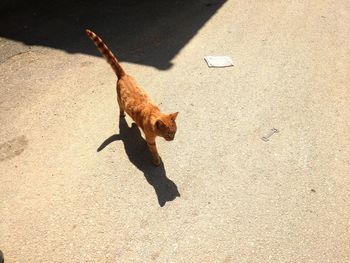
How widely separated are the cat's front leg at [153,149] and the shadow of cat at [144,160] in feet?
0.26

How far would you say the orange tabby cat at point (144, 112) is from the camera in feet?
14.3

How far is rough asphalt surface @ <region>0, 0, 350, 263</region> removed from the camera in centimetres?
439

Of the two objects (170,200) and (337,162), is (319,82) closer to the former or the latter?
(337,162)

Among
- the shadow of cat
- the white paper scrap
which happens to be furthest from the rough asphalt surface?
the white paper scrap

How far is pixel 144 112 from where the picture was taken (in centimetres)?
471

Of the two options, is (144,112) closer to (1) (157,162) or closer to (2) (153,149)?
(2) (153,149)

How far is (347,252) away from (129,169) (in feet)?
10.1

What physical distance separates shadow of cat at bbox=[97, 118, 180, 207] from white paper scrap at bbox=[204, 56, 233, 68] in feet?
7.54

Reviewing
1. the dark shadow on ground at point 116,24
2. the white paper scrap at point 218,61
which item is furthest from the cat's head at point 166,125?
the white paper scrap at point 218,61

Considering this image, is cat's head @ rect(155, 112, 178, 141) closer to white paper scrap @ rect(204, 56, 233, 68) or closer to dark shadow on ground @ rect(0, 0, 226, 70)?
dark shadow on ground @ rect(0, 0, 226, 70)

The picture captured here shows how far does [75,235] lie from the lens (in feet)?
14.4

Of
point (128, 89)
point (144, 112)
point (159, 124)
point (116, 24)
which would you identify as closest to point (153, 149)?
point (144, 112)

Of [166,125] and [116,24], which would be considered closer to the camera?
[166,125]

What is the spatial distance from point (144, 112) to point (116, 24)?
404cm
